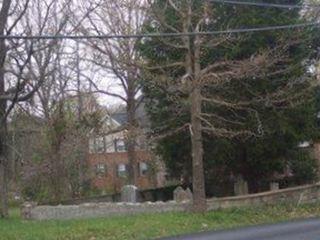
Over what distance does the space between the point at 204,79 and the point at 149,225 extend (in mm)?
6009

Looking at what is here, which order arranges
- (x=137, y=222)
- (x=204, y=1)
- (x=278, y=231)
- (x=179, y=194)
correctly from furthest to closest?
(x=179, y=194) → (x=204, y=1) → (x=137, y=222) → (x=278, y=231)

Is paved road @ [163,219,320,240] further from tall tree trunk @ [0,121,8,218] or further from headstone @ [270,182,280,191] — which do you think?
tall tree trunk @ [0,121,8,218]

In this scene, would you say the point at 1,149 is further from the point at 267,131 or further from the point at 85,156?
the point at 85,156

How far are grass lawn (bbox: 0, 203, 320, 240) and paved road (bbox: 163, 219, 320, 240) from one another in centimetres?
149

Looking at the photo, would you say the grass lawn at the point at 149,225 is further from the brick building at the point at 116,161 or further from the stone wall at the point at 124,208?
the brick building at the point at 116,161

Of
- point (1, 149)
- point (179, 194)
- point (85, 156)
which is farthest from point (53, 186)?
point (179, 194)

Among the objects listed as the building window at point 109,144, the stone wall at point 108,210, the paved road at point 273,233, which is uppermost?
the building window at point 109,144

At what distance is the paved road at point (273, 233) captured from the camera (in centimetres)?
1709

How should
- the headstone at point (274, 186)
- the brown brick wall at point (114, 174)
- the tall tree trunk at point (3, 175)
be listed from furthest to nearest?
the brown brick wall at point (114, 174) < the headstone at point (274, 186) < the tall tree trunk at point (3, 175)

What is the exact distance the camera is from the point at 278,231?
1881 centimetres

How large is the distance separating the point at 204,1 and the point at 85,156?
24104 mm

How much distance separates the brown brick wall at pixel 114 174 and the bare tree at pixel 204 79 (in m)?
20.5

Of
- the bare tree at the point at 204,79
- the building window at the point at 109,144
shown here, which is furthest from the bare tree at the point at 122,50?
the building window at the point at 109,144

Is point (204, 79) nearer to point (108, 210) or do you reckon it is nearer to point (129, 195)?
point (108, 210)
